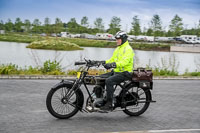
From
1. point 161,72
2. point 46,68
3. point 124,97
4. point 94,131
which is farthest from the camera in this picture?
point 161,72

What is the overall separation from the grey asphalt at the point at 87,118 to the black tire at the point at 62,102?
16 cm

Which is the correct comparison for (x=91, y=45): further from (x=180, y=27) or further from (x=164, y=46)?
(x=180, y=27)

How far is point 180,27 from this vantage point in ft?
337

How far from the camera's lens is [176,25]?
103 metres

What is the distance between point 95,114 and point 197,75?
12.2m

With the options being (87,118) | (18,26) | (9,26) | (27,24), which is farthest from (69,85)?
(27,24)

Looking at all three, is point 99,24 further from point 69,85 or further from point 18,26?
point 69,85

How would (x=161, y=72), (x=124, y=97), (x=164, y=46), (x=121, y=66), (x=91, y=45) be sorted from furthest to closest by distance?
(x=164, y=46), (x=91, y=45), (x=161, y=72), (x=124, y=97), (x=121, y=66)

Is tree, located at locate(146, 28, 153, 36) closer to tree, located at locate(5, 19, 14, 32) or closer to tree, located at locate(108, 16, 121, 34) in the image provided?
tree, located at locate(108, 16, 121, 34)

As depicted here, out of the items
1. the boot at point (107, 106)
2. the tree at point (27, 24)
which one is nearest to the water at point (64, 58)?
the boot at point (107, 106)

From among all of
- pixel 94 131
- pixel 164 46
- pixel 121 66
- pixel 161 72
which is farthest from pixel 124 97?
pixel 164 46

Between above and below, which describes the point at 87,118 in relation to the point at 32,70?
below

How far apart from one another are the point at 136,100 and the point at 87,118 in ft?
4.01

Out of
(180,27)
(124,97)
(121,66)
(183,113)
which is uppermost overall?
(180,27)
